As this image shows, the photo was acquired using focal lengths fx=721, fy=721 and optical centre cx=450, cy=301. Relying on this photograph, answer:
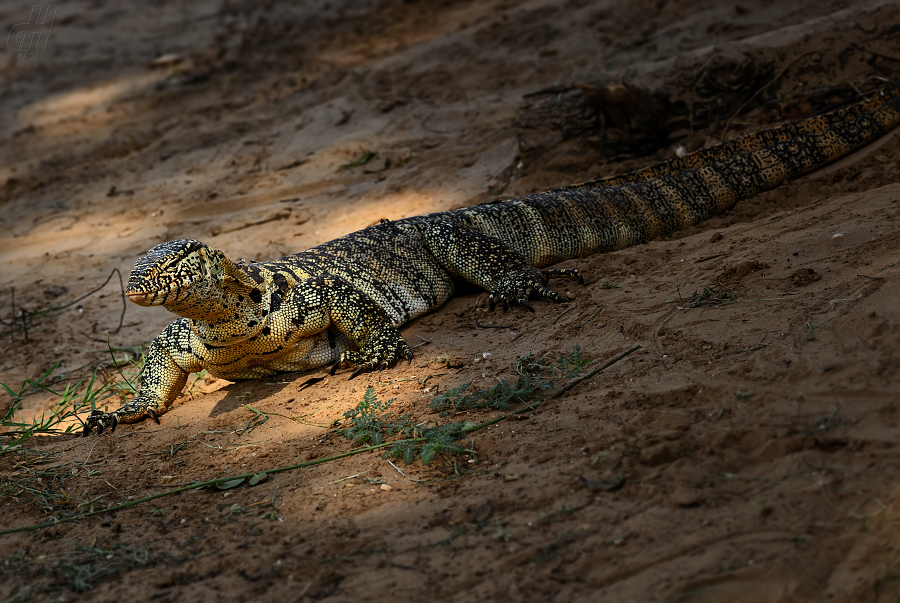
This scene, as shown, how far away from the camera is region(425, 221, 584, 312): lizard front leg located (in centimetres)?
565

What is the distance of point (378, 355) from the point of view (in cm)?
525

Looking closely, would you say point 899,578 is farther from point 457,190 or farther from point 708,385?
point 457,190

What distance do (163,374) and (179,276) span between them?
4.54ft

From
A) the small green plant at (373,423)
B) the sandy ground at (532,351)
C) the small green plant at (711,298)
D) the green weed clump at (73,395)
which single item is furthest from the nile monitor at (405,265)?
the small green plant at (711,298)

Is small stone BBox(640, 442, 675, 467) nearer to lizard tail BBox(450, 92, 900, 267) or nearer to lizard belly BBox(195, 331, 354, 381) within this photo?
lizard belly BBox(195, 331, 354, 381)

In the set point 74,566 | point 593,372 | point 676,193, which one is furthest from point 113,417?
point 676,193

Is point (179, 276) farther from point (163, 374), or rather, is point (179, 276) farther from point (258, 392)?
point (163, 374)

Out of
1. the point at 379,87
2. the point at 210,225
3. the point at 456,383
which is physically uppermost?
the point at 379,87

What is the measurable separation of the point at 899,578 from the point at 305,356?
4.14 meters

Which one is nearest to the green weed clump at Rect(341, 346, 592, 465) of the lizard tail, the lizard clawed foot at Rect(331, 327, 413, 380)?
the lizard clawed foot at Rect(331, 327, 413, 380)

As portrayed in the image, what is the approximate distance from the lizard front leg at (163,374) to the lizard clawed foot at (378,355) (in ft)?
3.70

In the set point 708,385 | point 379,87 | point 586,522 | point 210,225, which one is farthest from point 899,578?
point 379,87

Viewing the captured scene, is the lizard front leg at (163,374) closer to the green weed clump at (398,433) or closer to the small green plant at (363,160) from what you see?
the green weed clump at (398,433)

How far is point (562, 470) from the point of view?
324cm
